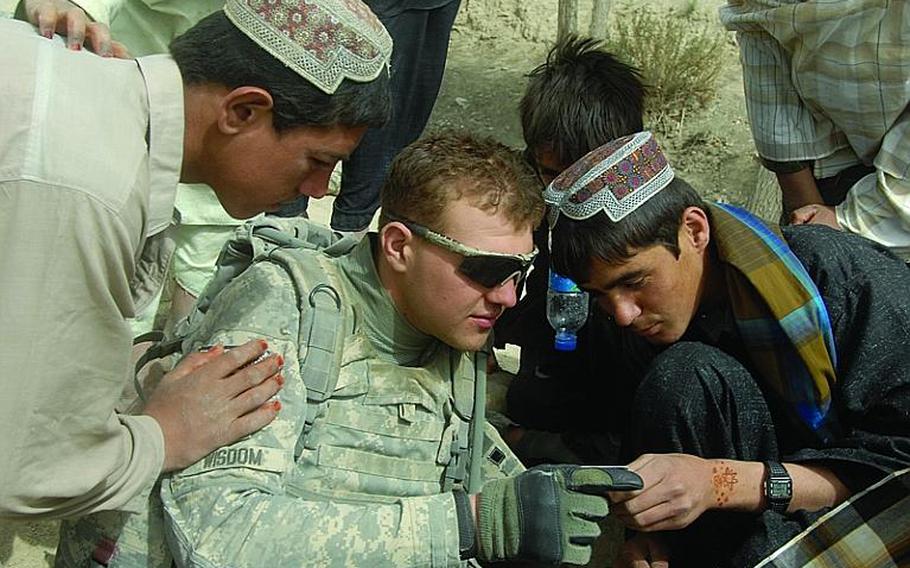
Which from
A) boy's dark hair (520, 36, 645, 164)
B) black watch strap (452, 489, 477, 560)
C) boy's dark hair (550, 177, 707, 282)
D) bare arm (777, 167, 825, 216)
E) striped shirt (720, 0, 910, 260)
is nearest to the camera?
black watch strap (452, 489, 477, 560)

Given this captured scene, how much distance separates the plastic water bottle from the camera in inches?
139

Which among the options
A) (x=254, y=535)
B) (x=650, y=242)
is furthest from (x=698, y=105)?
(x=254, y=535)

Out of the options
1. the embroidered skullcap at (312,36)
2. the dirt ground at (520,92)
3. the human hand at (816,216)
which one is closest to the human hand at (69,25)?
the embroidered skullcap at (312,36)

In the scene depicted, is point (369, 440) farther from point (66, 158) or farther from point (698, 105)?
point (698, 105)

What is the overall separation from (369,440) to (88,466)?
0.77 metres

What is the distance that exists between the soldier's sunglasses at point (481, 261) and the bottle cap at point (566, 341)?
954 millimetres

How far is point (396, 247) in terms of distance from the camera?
108 inches

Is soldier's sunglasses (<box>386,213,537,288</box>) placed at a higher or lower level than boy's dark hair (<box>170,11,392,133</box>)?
lower

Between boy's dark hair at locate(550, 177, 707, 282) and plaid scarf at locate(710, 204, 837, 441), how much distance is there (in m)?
0.12

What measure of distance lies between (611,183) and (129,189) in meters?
1.33

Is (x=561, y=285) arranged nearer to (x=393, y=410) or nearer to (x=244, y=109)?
(x=393, y=410)

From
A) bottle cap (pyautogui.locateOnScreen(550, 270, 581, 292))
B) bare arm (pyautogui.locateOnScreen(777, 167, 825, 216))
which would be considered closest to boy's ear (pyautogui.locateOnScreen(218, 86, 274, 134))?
bottle cap (pyautogui.locateOnScreen(550, 270, 581, 292))

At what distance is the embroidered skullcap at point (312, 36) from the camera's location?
2.47 meters

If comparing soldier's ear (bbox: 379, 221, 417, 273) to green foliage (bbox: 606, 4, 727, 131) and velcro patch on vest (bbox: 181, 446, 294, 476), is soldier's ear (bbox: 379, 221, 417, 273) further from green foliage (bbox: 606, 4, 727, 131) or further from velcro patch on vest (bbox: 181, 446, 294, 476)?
green foliage (bbox: 606, 4, 727, 131)
